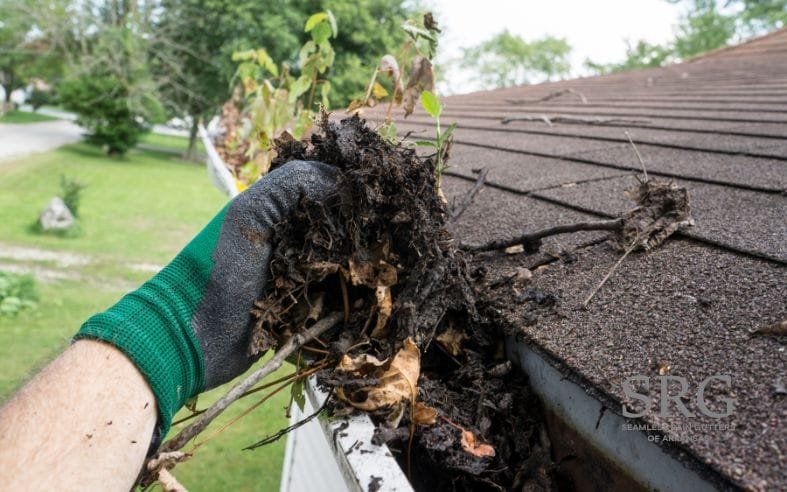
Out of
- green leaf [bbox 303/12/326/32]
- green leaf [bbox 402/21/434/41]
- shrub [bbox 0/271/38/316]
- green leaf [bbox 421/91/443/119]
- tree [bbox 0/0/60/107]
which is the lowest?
shrub [bbox 0/271/38/316]

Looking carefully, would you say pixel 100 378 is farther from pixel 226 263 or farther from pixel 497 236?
pixel 497 236

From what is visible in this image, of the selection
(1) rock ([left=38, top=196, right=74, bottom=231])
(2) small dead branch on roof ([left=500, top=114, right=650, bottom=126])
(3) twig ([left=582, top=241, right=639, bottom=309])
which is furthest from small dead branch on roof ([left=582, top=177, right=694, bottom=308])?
(1) rock ([left=38, top=196, right=74, bottom=231])

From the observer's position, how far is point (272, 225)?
3.67ft

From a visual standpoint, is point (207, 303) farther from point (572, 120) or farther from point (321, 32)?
point (572, 120)

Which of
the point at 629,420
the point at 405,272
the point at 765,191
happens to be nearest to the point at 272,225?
the point at 405,272

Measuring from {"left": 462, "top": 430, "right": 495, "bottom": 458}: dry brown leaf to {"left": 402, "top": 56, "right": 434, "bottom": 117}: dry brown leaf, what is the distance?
1139mm

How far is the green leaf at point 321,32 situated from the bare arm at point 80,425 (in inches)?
58.5

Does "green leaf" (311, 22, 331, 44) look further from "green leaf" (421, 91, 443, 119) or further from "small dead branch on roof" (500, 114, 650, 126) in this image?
"small dead branch on roof" (500, 114, 650, 126)

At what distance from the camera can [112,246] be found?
35.3 feet

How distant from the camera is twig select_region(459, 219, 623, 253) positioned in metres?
1.32

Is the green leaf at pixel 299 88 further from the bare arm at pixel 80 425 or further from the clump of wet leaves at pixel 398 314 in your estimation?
the bare arm at pixel 80 425

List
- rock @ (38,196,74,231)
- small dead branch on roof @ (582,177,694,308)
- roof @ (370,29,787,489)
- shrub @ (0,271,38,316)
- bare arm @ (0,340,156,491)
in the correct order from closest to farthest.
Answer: roof @ (370,29,787,489), bare arm @ (0,340,156,491), small dead branch on roof @ (582,177,694,308), shrub @ (0,271,38,316), rock @ (38,196,74,231)

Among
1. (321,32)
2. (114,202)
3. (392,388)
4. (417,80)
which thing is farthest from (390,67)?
(114,202)

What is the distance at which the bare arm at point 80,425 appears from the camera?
0.85m
